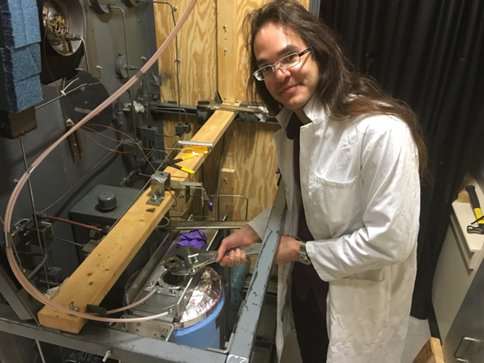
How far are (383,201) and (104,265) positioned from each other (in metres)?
0.76

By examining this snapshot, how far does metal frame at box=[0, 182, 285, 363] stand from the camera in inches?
30.1

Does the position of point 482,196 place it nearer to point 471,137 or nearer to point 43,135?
point 471,137

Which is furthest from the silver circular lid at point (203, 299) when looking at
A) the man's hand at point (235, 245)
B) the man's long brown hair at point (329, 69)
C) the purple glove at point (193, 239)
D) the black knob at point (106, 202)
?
the man's long brown hair at point (329, 69)

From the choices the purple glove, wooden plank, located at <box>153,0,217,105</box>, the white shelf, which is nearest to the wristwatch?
the purple glove

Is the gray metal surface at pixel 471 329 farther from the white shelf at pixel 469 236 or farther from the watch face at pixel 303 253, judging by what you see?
the watch face at pixel 303 253

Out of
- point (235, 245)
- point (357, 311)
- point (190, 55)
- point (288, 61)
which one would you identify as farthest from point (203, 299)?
point (190, 55)

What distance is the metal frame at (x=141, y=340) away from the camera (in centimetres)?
76

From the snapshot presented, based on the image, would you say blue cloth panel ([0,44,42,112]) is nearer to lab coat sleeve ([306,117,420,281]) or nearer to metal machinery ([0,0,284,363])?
metal machinery ([0,0,284,363])

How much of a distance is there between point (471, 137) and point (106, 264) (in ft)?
5.33

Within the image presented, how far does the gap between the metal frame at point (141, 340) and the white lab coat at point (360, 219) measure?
0.84ft

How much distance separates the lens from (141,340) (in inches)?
32.1

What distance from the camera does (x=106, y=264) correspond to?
1.09 metres

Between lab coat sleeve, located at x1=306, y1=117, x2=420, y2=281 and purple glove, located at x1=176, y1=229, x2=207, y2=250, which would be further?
purple glove, located at x1=176, y1=229, x2=207, y2=250

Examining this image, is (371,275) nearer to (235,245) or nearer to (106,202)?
(235,245)
